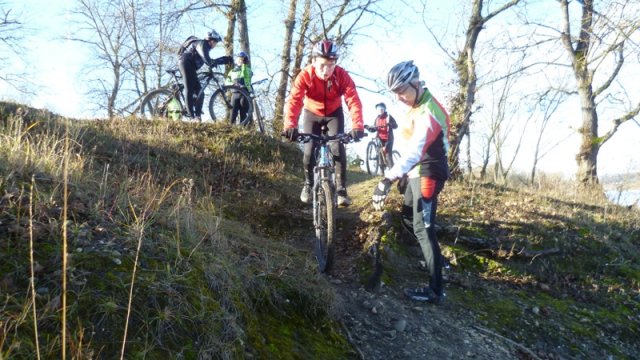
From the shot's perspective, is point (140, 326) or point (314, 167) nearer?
point (140, 326)

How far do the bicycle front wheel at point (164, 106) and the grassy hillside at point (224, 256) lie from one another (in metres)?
1.08

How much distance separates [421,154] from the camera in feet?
13.3

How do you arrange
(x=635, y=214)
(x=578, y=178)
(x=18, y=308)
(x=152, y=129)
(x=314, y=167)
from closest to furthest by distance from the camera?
(x=18, y=308)
(x=314, y=167)
(x=152, y=129)
(x=635, y=214)
(x=578, y=178)

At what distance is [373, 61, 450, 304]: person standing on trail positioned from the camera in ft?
13.4

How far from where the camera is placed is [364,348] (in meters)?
3.61

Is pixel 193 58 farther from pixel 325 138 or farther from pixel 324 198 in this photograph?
pixel 324 198

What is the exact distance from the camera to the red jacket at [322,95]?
16.9 ft

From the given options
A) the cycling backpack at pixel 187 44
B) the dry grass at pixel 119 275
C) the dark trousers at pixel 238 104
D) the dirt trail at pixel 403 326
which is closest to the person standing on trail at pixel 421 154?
the dirt trail at pixel 403 326

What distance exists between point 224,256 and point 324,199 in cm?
170

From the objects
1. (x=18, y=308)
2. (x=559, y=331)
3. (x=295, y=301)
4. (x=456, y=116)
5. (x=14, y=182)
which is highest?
(x=456, y=116)

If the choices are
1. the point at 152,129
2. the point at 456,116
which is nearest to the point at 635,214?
the point at 456,116

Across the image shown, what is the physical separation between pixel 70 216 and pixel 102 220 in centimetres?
19

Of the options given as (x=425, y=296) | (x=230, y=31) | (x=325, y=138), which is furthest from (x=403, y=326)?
(x=230, y=31)

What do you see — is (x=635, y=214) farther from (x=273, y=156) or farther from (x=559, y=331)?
(x=273, y=156)
